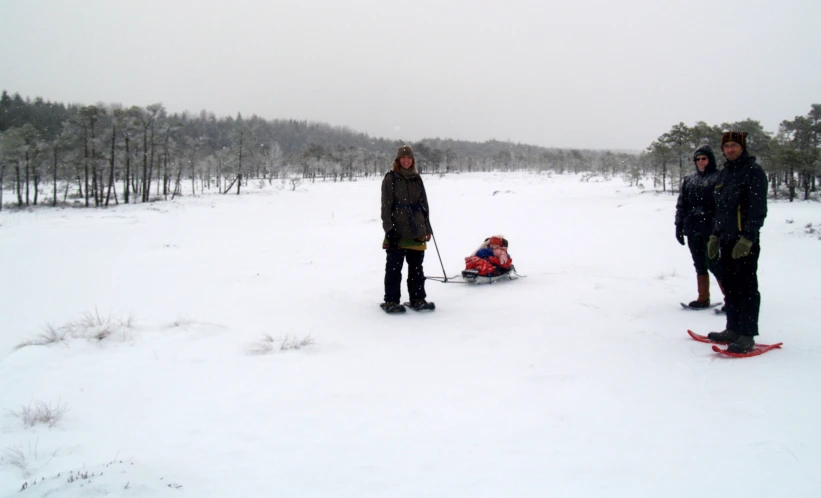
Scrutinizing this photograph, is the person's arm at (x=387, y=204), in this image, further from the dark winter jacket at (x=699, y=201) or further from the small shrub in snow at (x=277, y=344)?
the dark winter jacket at (x=699, y=201)

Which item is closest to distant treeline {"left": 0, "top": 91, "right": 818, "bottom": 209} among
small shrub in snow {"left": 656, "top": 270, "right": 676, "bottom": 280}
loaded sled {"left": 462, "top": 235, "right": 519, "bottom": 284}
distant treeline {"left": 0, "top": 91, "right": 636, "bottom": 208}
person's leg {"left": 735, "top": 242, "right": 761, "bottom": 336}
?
distant treeline {"left": 0, "top": 91, "right": 636, "bottom": 208}

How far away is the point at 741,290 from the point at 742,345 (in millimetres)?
547

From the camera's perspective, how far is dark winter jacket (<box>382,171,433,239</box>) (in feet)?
18.1

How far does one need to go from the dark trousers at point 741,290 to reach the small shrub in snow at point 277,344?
4.22 m

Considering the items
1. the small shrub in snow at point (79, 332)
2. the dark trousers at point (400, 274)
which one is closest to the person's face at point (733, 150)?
the dark trousers at point (400, 274)

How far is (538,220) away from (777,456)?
18.0 metres

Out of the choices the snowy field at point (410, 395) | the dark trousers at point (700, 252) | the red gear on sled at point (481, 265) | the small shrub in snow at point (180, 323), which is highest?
the dark trousers at point (700, 252)

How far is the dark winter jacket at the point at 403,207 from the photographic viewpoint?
5520 mm

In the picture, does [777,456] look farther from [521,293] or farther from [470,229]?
[470,229]

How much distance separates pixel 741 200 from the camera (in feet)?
13.2

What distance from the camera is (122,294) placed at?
700 cm

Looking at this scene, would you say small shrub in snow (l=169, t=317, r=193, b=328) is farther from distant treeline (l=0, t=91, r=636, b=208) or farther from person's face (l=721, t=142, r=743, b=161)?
distant treeline (l=0, t=91, r=636, b=208)

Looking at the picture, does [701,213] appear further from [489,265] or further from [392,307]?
[392,307]

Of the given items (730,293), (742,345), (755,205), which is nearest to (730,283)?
(730,293)
